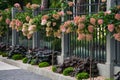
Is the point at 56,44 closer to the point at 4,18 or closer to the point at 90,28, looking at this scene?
the point at 90,28

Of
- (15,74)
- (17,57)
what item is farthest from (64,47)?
(17,57)

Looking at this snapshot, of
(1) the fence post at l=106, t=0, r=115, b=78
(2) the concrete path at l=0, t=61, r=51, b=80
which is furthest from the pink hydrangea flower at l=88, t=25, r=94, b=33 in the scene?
(2) the concrete path at l=0, t=61, r=51, b=80

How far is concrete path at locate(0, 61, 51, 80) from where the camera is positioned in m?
11.4

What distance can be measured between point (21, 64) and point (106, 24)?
212 inches

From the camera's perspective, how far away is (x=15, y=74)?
12227 mm

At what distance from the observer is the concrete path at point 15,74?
449 inches

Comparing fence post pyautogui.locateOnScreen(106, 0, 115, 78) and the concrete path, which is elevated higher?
fence post pyautogui.locateOnScreen(106, 0, 115, 78)

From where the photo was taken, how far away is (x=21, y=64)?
13.9 m

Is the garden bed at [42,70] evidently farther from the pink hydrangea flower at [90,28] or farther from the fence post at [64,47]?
the pink hydrangea flower at [90,28]

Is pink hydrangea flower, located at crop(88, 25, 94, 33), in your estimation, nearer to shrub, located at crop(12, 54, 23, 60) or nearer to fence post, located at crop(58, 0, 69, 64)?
fence post, located at crop(58, 0, 69, 64)

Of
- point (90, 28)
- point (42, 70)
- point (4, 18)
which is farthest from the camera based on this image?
point (4, 18)

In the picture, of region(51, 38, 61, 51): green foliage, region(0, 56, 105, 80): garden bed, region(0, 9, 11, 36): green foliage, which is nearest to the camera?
region(0, 56, 105, 80): garden bed

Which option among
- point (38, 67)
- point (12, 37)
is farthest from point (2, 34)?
point (38, 67)

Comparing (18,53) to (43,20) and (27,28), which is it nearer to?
(27,28)
